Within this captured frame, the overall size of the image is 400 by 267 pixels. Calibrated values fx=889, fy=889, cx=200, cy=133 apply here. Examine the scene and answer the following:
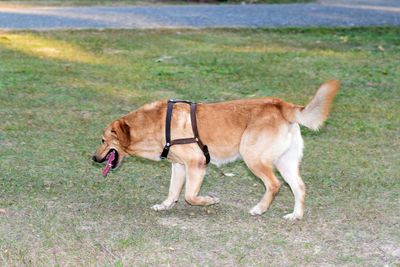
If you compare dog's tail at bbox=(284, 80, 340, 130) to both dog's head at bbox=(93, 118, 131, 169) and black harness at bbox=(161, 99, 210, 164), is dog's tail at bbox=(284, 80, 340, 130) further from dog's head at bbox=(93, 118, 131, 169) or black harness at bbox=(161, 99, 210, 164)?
dog's head at bbox=(93, 118, 131, 169)

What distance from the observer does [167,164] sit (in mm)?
7566

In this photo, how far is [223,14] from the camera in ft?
52.4

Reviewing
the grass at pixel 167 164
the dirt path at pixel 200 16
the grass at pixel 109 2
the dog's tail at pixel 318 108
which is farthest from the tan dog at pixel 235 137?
the grass at pixel 109 2

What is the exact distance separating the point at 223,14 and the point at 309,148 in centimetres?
819

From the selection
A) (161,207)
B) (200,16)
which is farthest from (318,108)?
(200,16)

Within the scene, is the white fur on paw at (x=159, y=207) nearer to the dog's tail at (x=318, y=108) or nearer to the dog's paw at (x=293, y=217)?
the dog's paw at (x=293, y=217)

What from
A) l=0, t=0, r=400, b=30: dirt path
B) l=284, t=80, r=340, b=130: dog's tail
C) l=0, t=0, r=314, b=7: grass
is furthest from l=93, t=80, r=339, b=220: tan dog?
l=0, t=0, r=314, b=7: grass

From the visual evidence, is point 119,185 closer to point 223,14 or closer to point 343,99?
point 343,99

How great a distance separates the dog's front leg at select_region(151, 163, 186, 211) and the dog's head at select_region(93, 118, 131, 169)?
0.40 metres

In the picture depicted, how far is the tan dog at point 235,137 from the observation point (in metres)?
6.11

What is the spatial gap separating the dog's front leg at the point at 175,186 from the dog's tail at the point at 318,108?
0.95m

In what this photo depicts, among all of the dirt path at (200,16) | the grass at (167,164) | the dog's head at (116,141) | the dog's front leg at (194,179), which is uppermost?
the dog's head at (116,141)

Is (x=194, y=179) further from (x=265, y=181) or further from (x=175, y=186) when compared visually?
(x=265, y=181)

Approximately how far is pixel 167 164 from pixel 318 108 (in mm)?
1926
